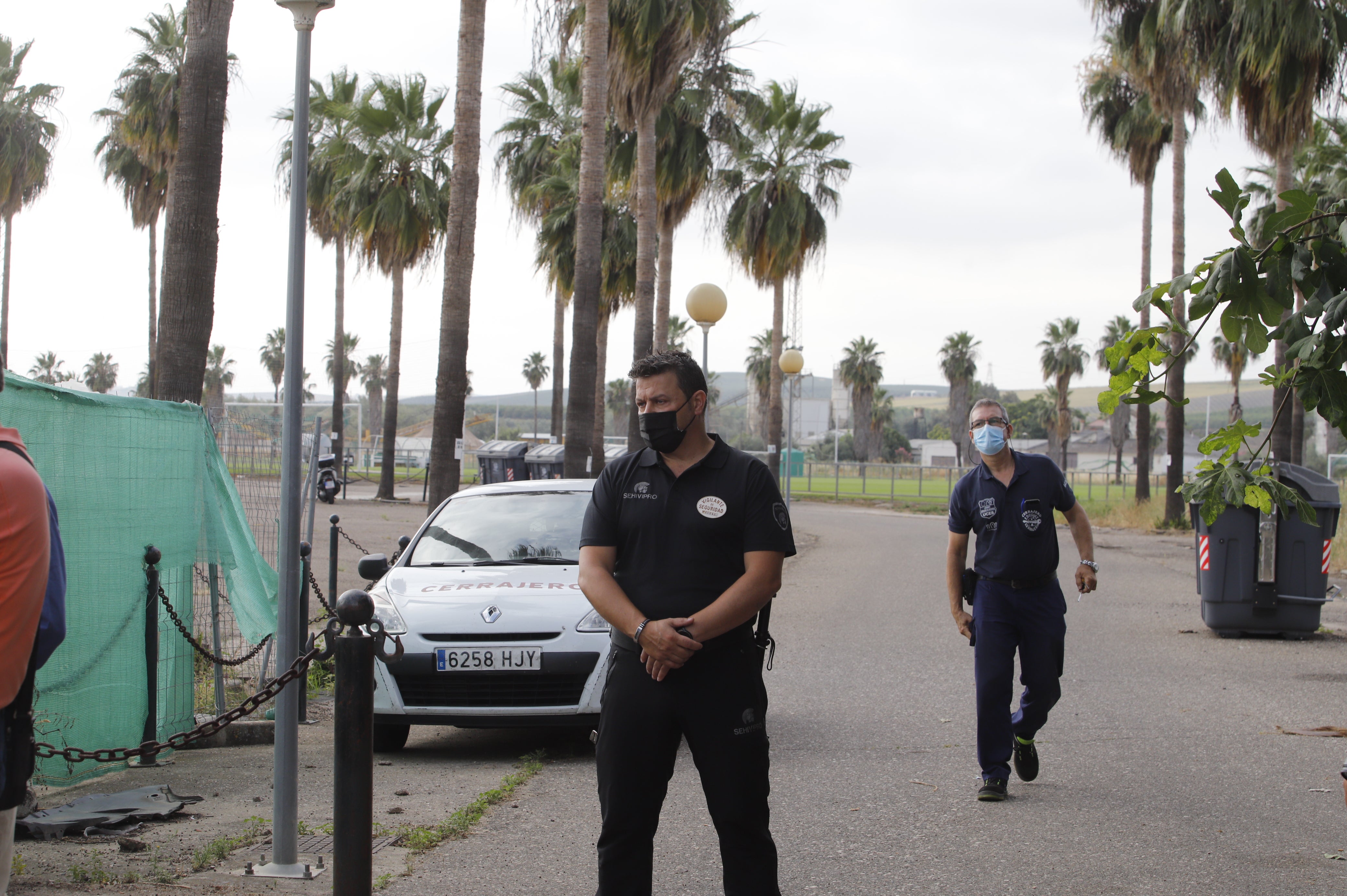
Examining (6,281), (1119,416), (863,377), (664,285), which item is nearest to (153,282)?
(6,281)

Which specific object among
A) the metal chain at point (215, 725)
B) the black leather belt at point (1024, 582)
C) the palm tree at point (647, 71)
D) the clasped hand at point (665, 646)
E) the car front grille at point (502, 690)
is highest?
the palm tree at point (647, 71)

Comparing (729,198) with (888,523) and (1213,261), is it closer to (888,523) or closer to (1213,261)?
(888,523)

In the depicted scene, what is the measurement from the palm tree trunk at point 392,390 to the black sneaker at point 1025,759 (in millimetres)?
31328

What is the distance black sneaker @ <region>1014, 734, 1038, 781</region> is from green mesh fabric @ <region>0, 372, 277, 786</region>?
14.7ft

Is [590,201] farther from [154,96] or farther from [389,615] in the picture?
[154,96]

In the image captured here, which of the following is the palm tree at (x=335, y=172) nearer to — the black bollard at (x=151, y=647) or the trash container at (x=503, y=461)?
the trash container at (x=503, y=461)

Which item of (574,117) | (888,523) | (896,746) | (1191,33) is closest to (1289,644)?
(896,746)

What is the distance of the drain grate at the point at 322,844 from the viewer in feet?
16.3

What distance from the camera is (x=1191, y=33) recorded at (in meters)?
23.7

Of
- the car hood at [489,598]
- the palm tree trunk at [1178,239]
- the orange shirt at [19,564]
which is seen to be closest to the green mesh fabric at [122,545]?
the car hood at [489,598]

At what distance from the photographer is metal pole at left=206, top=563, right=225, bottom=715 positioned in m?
7.27

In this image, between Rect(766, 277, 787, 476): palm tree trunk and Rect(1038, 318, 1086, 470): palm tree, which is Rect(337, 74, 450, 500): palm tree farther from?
Rect(1038, 318, 1086, 470): palm tree

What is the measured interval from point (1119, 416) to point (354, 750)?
123 metres

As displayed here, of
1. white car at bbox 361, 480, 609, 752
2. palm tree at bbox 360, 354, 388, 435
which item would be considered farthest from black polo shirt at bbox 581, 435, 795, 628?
palm tree at bbox 360, 354, 388, 435
